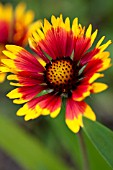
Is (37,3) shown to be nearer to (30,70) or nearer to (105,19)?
(105,19)

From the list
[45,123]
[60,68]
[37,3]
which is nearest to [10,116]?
[45,123]

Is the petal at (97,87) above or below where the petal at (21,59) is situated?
below

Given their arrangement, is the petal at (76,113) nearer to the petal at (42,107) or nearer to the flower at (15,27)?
the petal at (42,107)

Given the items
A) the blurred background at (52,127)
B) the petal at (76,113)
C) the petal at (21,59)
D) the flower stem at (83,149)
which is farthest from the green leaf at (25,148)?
the petal at (76,113)

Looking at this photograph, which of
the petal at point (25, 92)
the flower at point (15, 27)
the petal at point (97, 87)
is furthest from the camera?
the flower at point (15, 27)

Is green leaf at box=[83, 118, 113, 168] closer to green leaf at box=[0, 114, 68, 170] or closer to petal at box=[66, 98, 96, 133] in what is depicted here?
petal at box=[66, 98, 96, 133]

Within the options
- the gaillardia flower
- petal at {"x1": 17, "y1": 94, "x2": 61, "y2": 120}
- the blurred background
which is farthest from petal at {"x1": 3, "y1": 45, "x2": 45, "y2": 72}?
the blurred background

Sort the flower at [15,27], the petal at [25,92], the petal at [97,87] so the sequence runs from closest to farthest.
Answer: the petal at [97,87]
the petal at [25,92]
the flower at [15,27]

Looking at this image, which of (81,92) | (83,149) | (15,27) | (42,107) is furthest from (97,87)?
(15,27)
